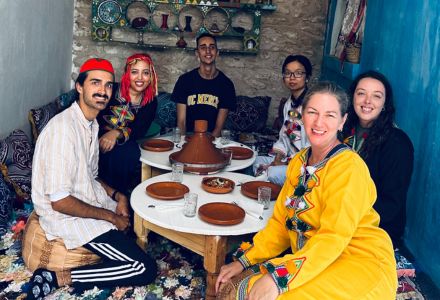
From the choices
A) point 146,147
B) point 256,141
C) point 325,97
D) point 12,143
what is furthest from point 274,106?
point 325,97

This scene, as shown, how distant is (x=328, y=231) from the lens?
1.89 metres

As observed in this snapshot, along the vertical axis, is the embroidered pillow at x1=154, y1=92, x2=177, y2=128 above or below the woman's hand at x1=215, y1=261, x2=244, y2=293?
above

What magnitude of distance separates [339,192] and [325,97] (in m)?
0.43

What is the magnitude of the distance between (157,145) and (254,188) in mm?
1181

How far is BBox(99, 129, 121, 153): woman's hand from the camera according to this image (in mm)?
3720

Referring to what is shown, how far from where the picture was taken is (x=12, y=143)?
3.94 meters

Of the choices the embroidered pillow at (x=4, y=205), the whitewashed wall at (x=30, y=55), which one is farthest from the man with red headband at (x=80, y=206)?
the whitewashed wall at (x=30, y=55)

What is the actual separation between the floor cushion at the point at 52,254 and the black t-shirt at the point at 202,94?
2.34m

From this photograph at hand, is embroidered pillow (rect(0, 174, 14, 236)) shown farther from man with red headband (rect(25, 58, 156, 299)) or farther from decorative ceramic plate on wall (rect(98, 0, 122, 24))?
decorative ceramic plate on wall (rect(98, 0, 122, 24))

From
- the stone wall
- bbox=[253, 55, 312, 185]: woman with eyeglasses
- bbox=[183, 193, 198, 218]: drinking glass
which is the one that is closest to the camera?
bbox=[183, 193, 198, 218]: drinking glass

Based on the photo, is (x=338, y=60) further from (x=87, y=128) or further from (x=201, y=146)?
(x=87, y=128)

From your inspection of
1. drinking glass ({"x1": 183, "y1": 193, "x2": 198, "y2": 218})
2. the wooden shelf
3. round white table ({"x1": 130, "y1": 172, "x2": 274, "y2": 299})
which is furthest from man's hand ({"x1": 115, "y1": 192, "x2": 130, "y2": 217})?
the wooden shelf

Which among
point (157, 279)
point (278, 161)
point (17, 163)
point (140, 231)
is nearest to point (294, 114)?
point (278, 161)

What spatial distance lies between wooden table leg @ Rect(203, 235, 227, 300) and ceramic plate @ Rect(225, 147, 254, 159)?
1241 mm
